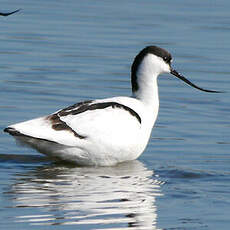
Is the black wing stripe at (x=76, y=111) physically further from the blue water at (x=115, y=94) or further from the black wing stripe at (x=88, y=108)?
the blue water at (x=115, y=94)

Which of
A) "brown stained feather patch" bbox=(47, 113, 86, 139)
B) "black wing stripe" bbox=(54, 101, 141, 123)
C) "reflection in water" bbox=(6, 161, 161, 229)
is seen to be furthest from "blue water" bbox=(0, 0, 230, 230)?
"black wing stripe" bbox=(54, 101, 141, 123)

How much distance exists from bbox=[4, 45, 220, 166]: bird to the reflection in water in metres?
0.19

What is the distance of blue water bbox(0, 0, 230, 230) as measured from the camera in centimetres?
878

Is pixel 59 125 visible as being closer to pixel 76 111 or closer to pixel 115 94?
pixel 76 111

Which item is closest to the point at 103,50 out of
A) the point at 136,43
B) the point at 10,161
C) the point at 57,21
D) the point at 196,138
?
the point at 136,43

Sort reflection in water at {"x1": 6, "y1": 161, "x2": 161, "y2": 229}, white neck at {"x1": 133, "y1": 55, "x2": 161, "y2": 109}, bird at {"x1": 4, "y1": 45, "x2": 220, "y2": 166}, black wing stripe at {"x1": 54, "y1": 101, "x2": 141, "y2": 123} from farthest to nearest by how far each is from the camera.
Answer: white neck at {"x1": 133, "y1": 55, "x2": 161, "y2": 109} < black wing stripe at {"x1": 54, "y1": 101, "x2": 141, "y2": 123} < bird at {"x1": 4, "y1": 45, "x2": 220, "y2": 166} < reflection in water at {"x1": 6, "y1": 161, "x2": 161, "y2": 229}

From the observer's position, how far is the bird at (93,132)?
393 inches

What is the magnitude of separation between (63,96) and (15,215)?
4.58m

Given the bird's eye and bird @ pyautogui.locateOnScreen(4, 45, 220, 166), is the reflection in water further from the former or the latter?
the bird's eye

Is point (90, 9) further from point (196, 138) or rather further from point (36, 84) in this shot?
point (196, 138)

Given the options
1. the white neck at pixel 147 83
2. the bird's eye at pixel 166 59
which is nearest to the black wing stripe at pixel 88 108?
the white neck at pixel 147 83

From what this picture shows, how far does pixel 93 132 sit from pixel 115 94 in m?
3.09

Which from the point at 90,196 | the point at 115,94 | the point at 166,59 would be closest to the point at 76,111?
the point at 90,196

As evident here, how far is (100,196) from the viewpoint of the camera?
9.25 meters
